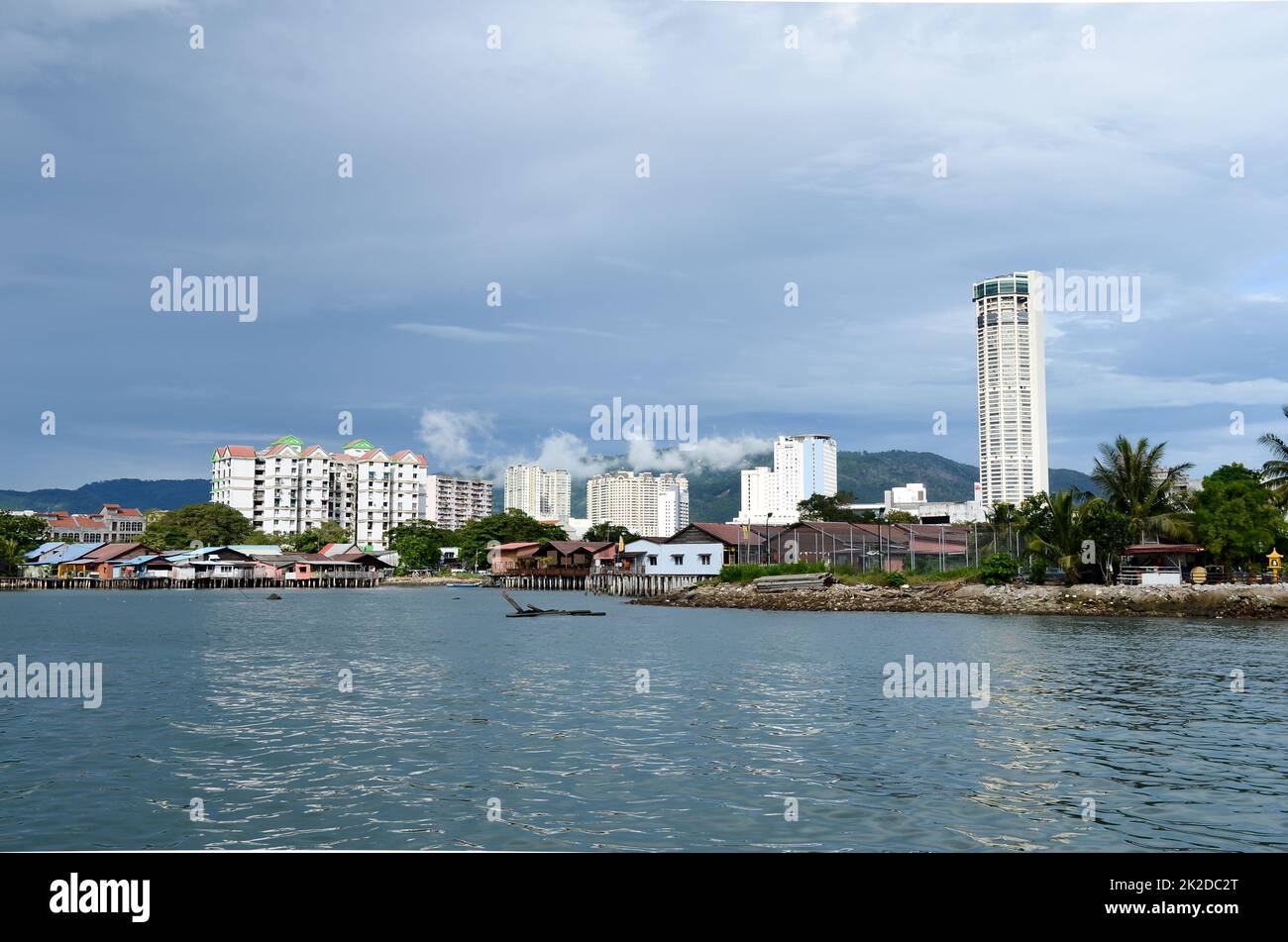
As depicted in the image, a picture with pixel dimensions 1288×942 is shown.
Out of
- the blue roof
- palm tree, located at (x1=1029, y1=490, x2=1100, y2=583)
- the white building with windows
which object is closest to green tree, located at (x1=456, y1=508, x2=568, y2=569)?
the blue roof

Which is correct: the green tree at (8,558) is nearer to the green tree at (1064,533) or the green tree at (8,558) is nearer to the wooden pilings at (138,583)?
the wooden pilings at (138,583)

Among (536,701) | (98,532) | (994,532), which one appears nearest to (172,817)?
(536,701)

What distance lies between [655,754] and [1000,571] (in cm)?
5217

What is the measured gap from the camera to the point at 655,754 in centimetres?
1597

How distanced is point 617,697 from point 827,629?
24.8 m

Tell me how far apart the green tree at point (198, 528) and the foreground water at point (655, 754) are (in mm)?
135284

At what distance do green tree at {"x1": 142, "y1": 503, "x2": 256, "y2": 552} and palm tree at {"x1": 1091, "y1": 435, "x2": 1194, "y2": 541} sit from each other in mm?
137812

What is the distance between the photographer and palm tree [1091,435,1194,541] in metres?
59.4

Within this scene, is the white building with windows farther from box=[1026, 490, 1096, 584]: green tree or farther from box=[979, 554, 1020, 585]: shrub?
box=[1026, 490, 1096, 584]: green tree

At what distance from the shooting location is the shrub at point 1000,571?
62.6 metres

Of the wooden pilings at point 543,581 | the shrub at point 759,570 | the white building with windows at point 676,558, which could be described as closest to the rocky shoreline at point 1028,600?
the shrub at point 759,570

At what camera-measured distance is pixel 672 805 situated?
12539 mm
